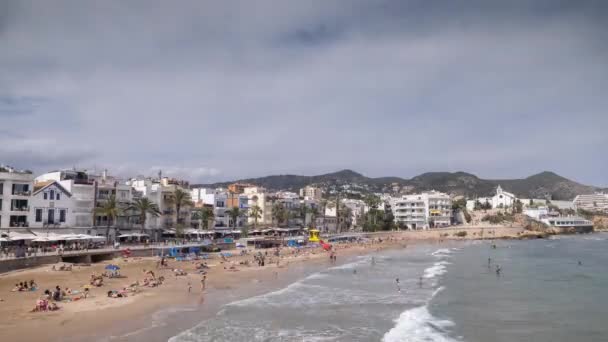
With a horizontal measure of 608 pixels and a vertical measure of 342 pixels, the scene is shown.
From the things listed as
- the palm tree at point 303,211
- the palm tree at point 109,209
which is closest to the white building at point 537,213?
the palm tree at point 303,211

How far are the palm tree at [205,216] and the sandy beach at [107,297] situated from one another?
45.3ft

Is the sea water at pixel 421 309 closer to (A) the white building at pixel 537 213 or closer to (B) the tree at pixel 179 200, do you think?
(B) the tree at pixel 179 200

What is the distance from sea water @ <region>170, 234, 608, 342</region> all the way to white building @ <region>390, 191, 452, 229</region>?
3348 inches

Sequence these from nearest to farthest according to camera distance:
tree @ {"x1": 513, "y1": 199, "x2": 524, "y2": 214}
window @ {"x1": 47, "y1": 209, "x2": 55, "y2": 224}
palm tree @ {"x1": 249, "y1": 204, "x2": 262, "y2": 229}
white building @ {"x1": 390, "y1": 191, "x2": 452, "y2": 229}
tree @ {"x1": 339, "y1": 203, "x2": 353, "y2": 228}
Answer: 1. window @ {"x1": 47, "y1": 209, "x2": 55, "y2": 224}
2. palm tree @ {"x1": 249, "y1": 204, "x2": 262, "y2": 229}
3. tree @ {"x1": 339, "y1": 203, "x2": 353, "y2": 228}
4. white building @ {"x1": 390, "y1": 191, "x2": 452, "y2": 229}
5. tree @ {"x1": 513, "y1": 199, "x2": 524, "y2": 214}

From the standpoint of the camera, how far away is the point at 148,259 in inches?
1934

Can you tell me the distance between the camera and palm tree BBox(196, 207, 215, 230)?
73.0 m

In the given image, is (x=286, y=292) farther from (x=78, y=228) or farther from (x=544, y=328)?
(x=78, y=228)

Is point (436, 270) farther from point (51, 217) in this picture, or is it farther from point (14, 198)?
point (14, 198)

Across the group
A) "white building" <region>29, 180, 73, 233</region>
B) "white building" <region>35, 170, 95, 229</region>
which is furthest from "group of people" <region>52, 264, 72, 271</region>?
"white building" <region>35, 170, 95, 229</region>

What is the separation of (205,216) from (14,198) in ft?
95.5

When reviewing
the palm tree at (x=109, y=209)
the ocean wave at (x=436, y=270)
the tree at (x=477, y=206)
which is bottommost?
the ocean wave at (x=436, y=270)

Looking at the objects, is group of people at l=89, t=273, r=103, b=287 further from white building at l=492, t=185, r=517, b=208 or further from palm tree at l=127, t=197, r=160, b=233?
white building at l=492, t=185, r=517, b=208

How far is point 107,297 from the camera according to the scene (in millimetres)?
30594

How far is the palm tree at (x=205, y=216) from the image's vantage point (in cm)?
7300
